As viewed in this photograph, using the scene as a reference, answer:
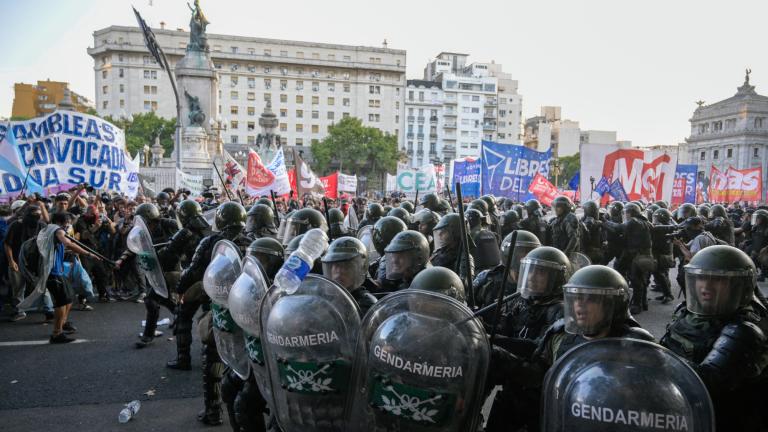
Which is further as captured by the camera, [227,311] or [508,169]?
[508,169]

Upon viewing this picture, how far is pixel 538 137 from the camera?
109 metres

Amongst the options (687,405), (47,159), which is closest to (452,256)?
(687,405)

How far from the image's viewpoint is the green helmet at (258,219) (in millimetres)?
6133

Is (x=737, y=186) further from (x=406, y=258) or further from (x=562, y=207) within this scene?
(x=406, y=258)

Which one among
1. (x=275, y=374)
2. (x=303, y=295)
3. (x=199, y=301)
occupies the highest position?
(x=303, y=295)

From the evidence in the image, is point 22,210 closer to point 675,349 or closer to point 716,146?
point 675,349

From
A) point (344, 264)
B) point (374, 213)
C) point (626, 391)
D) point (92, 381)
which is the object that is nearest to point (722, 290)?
point (626, 391)

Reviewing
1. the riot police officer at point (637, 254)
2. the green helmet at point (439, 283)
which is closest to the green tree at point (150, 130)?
the riot police officer at point (637, 254)

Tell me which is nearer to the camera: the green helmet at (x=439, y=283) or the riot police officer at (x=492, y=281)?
the green helmet at (x=439, y=283)

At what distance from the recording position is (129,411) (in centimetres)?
505

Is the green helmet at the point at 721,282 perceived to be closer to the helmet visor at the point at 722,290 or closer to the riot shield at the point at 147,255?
the helmet visor at the point at 722,290

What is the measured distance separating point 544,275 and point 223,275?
2.17m

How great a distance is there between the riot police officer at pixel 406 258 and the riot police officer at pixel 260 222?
2180 mm

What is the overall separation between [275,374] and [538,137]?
369 feet
